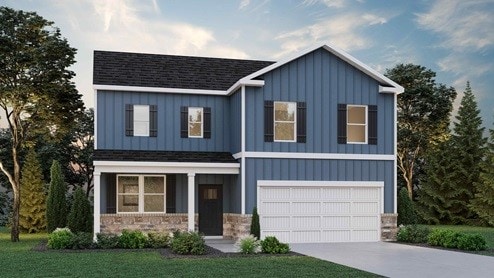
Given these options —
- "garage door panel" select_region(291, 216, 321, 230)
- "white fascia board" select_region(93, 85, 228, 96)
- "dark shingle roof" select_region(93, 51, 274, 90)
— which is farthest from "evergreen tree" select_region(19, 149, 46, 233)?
"garage door panel" select_region(291, 216, 321, 230)

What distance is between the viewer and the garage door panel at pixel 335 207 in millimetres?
24203

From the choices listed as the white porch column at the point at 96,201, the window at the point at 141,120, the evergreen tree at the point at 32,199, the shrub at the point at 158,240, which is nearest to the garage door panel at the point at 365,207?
the shrub at the point at 158,240

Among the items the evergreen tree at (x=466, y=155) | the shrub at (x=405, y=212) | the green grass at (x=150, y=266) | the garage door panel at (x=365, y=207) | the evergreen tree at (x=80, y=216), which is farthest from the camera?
the evergreen tree at (x=466, y=155)

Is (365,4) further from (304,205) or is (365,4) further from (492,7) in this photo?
(304,205)

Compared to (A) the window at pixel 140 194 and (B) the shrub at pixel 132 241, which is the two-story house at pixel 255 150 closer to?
(A) the window at pixel 140 194

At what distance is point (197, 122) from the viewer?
25750mm

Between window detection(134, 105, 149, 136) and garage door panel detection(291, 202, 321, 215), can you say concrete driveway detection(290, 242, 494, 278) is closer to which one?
garage door panel detection(291, 202, 321, 215)

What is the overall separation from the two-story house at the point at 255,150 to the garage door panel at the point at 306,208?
0.04m

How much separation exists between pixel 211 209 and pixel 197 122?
3.48m

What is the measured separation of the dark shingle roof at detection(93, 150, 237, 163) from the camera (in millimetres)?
23500

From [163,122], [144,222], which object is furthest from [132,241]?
[163,122]

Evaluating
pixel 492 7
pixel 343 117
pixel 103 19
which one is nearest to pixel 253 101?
pixel 343 117

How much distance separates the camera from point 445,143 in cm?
4275

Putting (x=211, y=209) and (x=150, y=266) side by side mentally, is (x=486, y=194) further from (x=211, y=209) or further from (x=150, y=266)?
(x=150, y=266)
